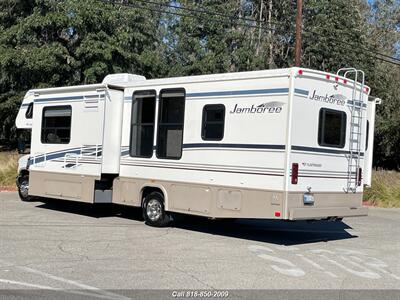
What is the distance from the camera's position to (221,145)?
10.1 metres

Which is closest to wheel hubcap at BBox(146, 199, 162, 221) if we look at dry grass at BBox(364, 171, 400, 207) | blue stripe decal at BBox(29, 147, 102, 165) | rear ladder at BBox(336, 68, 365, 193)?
blue stripe decal at BBox(29, 147, 102, 165)

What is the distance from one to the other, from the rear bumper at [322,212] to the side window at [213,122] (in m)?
1.97

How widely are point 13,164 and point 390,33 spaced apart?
2623 cm

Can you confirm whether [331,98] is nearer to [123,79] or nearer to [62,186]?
[123,79]

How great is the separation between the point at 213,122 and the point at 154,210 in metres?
2.36

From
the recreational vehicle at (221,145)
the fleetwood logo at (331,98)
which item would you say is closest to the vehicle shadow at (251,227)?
the recreational vehicle at (221,145)

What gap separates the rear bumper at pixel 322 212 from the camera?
9.34 m

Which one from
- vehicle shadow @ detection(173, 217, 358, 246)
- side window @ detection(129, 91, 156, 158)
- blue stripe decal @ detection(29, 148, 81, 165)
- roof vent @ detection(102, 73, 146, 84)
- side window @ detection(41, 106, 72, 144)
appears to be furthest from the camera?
side window @ detection(41, 106, 72, 144)

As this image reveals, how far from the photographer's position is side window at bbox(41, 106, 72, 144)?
12.9 metres

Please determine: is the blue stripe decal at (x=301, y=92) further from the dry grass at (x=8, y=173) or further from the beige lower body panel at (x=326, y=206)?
the dry grass at (x=8, y=173)

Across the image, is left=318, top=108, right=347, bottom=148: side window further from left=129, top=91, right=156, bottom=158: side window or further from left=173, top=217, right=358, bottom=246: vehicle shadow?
left=129, top=91, right=156, bottom=158: side window

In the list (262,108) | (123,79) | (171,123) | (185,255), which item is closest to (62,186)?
(123,79)

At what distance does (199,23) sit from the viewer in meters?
26.8

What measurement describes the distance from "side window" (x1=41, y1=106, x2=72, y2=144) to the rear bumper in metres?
5.95
